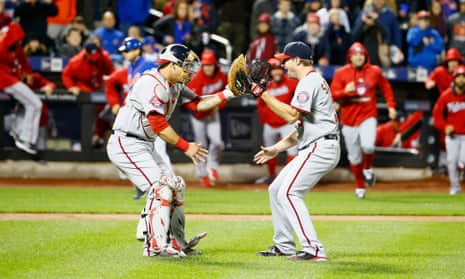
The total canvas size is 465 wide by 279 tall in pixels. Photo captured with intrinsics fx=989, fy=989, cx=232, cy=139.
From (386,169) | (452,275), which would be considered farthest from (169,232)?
(386,169)

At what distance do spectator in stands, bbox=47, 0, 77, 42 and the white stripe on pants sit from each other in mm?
2064

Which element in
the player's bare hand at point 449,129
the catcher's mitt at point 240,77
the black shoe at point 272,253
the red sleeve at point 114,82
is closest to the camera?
the catcher's mitt at point 240,77

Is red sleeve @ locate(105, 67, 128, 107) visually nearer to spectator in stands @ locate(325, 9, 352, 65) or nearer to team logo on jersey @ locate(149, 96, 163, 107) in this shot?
spectator in stands @ locate(325, 9, 352, 65)

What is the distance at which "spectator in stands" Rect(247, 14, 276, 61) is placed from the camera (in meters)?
17.4

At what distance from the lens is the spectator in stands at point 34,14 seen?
17.7m

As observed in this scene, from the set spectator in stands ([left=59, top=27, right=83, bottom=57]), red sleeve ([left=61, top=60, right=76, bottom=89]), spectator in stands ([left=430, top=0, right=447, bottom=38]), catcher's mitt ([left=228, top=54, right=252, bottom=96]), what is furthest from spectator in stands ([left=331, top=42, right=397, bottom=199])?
catcher's mitt ([left=228, top=54, right=252, bottom=96])

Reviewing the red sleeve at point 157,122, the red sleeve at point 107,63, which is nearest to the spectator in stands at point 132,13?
the red sleeve at point 107,63

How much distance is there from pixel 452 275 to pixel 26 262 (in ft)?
11.1

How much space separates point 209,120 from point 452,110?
411 centimetres

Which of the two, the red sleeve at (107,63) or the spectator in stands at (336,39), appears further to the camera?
the spectator in stands at (336,39)

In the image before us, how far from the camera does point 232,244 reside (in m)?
9.49

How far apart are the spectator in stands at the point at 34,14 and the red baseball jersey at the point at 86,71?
1241 mm

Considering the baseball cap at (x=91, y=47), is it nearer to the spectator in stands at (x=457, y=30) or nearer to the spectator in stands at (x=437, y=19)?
the spectator in stands at (x=437, y=19)

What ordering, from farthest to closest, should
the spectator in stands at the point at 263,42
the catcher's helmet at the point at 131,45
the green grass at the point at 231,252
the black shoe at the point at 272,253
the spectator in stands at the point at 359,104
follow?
the spectator in stands at the point at 263,42
the spectator in stands at the point at 359,104
the catcher's helmet at the point at 131,45
the black shoe at the point at 272,253
the green grass at the point at 231,252
